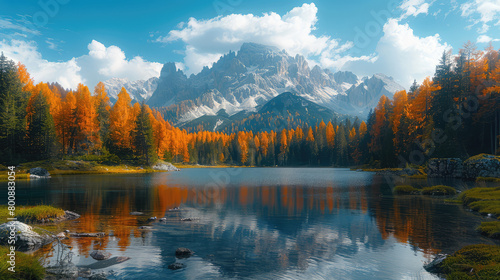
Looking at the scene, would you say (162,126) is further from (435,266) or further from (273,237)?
(435,266)

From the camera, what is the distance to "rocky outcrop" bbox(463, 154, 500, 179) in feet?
175

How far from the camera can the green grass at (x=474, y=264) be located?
1044 cm

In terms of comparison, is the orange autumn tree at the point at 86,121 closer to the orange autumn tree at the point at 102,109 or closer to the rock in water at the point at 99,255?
the orange autumn tree at the point at 102,109

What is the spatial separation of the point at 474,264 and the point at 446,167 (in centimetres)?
6309

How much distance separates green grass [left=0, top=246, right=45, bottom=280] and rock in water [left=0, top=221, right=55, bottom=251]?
4706mm

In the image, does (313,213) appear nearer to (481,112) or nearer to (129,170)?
(481,112)

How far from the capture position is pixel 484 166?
5447 cm

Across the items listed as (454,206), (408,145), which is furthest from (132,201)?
(408,145)

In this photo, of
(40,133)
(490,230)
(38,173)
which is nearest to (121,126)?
(40,133)

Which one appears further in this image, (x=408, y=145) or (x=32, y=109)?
(x=408, y=145)

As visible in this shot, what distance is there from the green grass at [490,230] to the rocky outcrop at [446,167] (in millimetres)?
50948

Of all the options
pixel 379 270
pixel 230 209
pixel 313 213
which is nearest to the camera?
pixel 379 270

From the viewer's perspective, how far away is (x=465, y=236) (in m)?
18.7

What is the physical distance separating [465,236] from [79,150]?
93611mm
